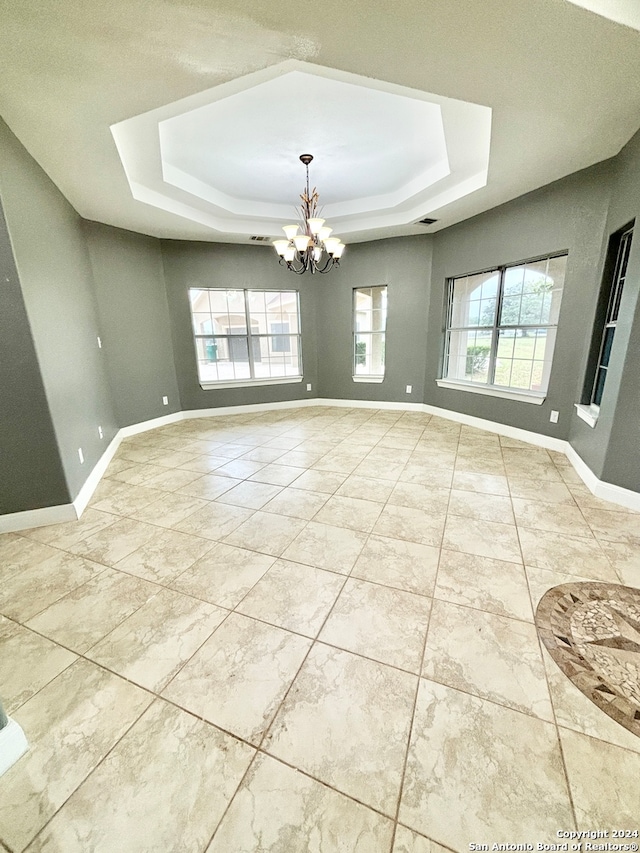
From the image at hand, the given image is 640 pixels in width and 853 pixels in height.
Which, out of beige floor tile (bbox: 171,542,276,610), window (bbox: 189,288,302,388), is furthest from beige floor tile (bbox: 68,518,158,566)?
window (bbox: 189,288,302,388)

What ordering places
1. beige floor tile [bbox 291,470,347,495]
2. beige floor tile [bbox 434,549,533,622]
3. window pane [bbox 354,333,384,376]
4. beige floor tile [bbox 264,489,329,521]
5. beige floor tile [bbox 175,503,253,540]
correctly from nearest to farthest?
beige floor tile [bbox 434,549,533,622] < beige floor tile [bbox 175,503,253,540] < beige floor tile [bbox 264,489,329,521] < beige floor tile [bbox 291,470,347,495] < window pane [bbox 354,333,384,376]

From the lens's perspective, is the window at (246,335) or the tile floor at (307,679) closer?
the tile floor at (307,679)

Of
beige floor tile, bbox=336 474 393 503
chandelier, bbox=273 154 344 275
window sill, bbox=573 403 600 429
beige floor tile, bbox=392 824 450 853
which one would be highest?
chandelier, bbox=273 154 344 275

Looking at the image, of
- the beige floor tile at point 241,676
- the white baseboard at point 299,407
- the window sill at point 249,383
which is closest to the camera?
the beige floor tile at point 241,676

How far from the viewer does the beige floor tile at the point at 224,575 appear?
173 centimetres

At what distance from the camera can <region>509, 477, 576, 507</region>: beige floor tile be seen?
8.53 ft

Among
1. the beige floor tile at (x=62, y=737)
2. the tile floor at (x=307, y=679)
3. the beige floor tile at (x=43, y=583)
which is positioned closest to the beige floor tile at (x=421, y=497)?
the tile floor at (x=307, y=679)

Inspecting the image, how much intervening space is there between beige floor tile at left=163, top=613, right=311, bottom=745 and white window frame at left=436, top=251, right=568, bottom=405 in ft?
12.0

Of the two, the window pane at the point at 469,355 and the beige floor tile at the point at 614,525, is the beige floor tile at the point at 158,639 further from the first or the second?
the window pane at the point at 469,355

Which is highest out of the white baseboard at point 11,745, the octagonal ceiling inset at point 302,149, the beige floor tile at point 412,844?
the octagonal ceiling inset at point 302,149

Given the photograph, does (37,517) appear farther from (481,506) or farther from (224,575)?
(481,506)

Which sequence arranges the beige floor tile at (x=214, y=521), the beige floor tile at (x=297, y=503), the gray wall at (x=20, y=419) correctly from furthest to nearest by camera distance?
1. the beige floor tile at (x=297, y=503)
2. the beige floor tile at (x=214, y=521)
3. the gray wall at (x=20, y=419)

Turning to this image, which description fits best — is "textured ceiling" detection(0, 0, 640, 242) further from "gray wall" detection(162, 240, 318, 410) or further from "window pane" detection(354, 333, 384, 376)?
"window pane" detection(354, 333, 384, 376)

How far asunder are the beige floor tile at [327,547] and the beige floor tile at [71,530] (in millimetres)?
1414
